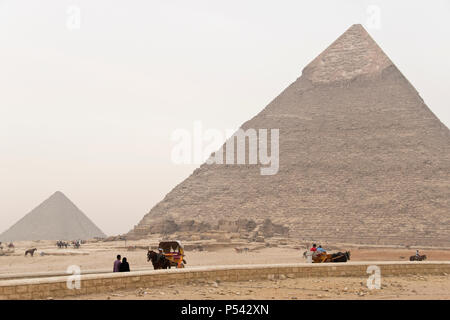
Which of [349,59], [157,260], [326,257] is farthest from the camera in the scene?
[349,59]

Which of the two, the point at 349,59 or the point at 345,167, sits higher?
the point at 349,59

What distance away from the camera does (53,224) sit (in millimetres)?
130000

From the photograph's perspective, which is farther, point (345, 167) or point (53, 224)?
point (53, 224)

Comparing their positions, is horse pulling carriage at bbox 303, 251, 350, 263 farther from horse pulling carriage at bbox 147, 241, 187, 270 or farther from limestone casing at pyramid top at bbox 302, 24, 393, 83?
limestone casing at pyramid top at bbox 302, 24, 393, 83

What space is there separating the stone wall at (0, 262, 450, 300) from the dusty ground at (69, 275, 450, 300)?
238mm

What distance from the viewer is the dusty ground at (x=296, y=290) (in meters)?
14.2

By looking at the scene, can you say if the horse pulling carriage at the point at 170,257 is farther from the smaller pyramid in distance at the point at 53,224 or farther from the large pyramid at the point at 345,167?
the smaller pyramid in distance at the point at 53,224

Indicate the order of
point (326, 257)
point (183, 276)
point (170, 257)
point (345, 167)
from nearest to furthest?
point (183, 276), point (170, 257), point (326, 257), point (345, 167)

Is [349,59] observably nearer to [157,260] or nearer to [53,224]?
[53,224]

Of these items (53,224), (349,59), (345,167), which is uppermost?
(349,59)

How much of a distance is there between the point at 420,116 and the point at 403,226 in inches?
1466

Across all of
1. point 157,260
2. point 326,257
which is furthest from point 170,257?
point 326,257

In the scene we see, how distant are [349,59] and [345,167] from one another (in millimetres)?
27509
